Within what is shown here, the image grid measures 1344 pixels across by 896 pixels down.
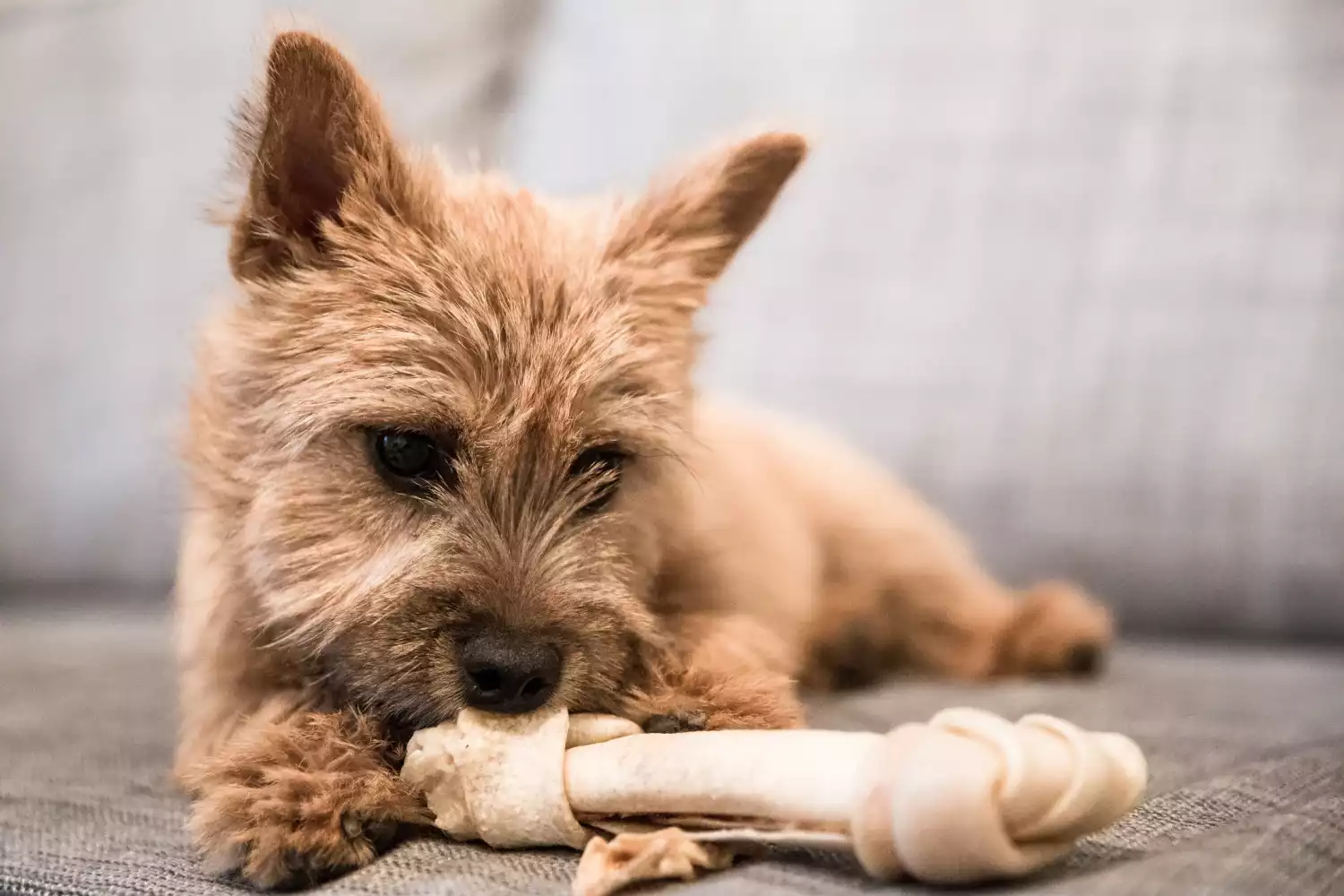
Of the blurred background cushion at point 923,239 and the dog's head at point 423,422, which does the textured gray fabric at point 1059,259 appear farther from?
the dog's head at point 423,422

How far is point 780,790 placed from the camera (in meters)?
1.04

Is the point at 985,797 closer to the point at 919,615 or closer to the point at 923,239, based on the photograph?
the point at 919,615

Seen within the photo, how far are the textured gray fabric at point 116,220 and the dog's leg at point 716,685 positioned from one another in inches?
64.3

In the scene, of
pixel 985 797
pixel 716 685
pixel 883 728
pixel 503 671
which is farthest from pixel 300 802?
pixel 883 728

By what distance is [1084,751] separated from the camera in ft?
3.17

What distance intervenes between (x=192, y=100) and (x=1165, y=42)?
2.24m

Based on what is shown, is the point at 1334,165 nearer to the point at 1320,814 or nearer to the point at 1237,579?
the point at 1237,579

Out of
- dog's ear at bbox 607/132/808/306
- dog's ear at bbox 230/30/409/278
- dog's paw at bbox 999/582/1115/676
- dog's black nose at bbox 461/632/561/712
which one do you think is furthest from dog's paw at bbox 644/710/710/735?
dog's paw at bbox 999/582/1115/676

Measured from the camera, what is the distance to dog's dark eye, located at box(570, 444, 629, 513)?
1402mm

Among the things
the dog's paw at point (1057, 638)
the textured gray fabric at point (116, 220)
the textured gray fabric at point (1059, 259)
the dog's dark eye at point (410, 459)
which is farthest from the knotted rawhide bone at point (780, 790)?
the textured gray fabric at point (116, 220)

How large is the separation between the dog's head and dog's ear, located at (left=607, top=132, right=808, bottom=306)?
0.12ft

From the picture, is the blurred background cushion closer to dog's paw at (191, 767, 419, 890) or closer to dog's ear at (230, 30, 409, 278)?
dog's ear at (230, 30, 409, 278)

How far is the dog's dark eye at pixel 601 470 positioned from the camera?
1.40 m

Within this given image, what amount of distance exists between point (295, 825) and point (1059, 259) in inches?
79.4
